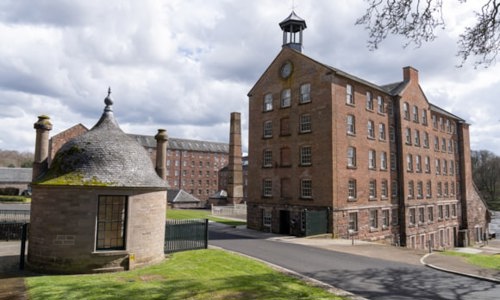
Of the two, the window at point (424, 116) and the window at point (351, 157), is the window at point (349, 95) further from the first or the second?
the window at point (424, 116)

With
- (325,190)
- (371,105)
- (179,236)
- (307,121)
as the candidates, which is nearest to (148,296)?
(179,236)

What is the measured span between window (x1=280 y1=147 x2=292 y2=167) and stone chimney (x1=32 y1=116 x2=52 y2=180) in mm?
20770

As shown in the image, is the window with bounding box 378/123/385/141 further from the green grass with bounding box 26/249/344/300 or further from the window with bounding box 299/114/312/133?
the green grass with bounding box 26/249/344/300

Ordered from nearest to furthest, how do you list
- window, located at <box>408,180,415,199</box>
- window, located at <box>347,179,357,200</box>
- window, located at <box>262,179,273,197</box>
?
window, located at <box>347,179,357,200</box>
window, located at <box>262,179,273,197</box>
window, located at <box>408,180,415,199</box>

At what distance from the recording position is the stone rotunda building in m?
14.3

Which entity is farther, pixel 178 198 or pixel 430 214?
pixel 178 198

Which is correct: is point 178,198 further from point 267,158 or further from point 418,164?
point 418,164

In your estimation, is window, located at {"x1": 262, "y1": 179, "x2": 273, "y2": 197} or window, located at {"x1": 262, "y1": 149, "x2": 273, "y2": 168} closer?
window, located at {"x1": 262, "y1": 179, "x2": 273, "y2": 197}

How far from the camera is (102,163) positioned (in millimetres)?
15367

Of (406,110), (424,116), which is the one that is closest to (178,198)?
(406,110)

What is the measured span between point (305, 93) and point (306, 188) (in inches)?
345

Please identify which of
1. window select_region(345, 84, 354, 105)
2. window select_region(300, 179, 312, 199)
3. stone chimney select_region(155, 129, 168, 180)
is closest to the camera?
stone chimney select_region(155, 129, 168, 180)

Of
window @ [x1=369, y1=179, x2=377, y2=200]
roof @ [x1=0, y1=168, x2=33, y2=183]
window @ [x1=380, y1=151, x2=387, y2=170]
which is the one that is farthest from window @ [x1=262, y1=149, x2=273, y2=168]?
roof @ [x1=0, y1=168, x2=33, y2=183]

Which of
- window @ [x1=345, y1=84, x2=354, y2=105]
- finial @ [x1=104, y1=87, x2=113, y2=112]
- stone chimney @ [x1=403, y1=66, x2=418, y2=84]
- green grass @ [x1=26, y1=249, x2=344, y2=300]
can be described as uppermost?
stone chimney @ [x1=403, y1=66, x2=418, y2=84]
